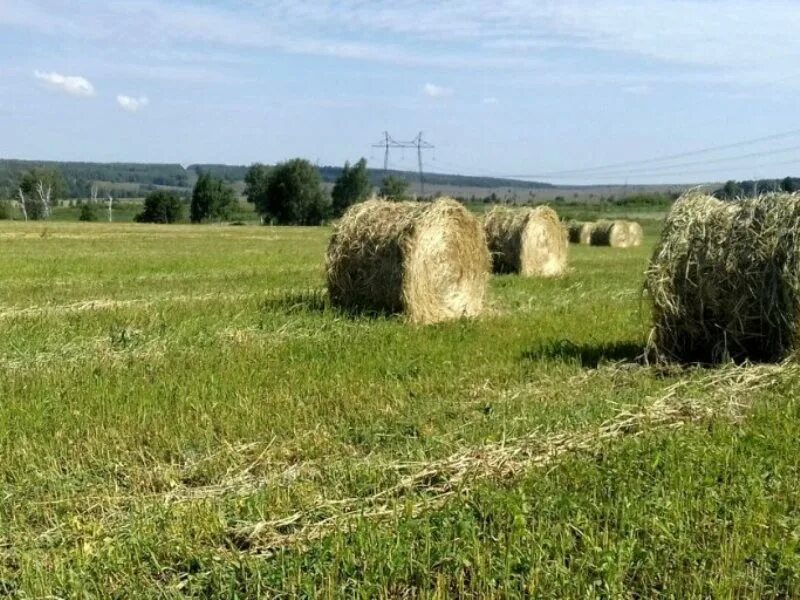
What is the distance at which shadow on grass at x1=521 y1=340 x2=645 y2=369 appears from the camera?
30.8 feet

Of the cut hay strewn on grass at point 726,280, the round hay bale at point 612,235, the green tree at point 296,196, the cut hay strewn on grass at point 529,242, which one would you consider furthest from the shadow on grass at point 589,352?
the green tree at point 296,196

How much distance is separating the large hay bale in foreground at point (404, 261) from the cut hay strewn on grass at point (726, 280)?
11.8ft

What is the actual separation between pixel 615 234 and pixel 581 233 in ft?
5.06

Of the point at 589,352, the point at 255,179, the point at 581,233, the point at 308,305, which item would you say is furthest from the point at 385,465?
the point at 255,179

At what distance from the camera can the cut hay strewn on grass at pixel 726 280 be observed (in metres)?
8.77

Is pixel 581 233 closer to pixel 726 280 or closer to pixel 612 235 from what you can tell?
→ pixel 612 235

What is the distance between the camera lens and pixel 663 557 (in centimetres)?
429

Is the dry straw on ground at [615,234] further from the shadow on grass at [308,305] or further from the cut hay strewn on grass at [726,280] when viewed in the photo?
the cut hay strewn on grass at [726,280]

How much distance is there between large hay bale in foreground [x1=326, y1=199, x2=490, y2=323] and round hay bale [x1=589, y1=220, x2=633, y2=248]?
77.7ft

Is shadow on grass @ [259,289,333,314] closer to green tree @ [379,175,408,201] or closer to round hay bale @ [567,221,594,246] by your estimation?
round hay bale @ [567,221,594,246]

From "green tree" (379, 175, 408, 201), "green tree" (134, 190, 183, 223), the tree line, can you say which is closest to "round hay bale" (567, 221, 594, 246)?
the tree line

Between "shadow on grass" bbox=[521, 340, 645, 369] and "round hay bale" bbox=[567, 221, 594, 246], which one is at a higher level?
"round hay bale" bbox=[567, 221, 594, 246]

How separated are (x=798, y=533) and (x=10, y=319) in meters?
9.84

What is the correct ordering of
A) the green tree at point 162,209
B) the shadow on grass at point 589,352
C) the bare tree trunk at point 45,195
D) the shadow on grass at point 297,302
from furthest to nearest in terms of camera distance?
the bare tree trunk at point 45,195 → the green tree at point 162,209 → the shadow on grass at point 297,302 → the shadow on grass at point 589,352
